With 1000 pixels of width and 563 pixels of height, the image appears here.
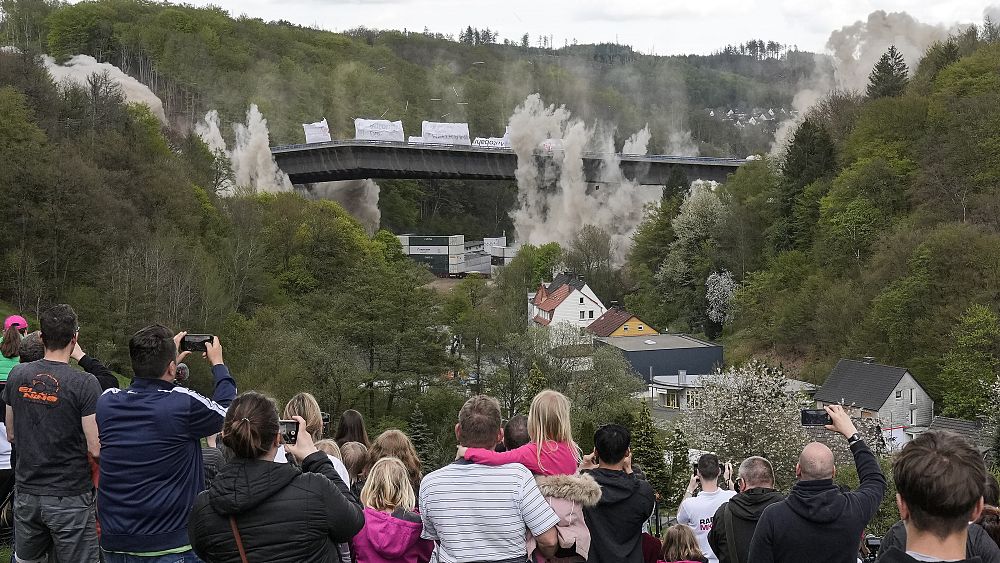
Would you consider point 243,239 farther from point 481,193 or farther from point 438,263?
point 481,193

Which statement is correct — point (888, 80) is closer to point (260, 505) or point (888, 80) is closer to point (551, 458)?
point (551, 458)

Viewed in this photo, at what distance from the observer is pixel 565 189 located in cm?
8944

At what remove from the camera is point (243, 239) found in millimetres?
→ 54062

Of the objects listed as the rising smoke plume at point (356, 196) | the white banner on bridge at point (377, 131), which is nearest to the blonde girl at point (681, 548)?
the white banner on bridge at point (377, 131)

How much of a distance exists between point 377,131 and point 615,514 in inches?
3219

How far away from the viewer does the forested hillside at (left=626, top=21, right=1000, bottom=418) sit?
134ft

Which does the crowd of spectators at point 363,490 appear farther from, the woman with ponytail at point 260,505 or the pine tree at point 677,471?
the pine tree at point 677,471

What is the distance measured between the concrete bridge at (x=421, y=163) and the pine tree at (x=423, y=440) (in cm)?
4923

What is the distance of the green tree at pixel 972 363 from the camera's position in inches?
1495

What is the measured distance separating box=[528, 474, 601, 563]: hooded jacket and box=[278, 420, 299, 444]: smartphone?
4.37 feet

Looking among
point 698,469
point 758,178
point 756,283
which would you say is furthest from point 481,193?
point 698,469

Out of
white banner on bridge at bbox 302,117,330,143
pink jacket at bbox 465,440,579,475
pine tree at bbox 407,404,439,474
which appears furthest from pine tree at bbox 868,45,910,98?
pink jacket at bbox 465,440,579,475

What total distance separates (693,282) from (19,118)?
35.6 m

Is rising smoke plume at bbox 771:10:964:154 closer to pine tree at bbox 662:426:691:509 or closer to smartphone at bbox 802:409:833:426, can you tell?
pine tree at bbox 662:426:691:509
